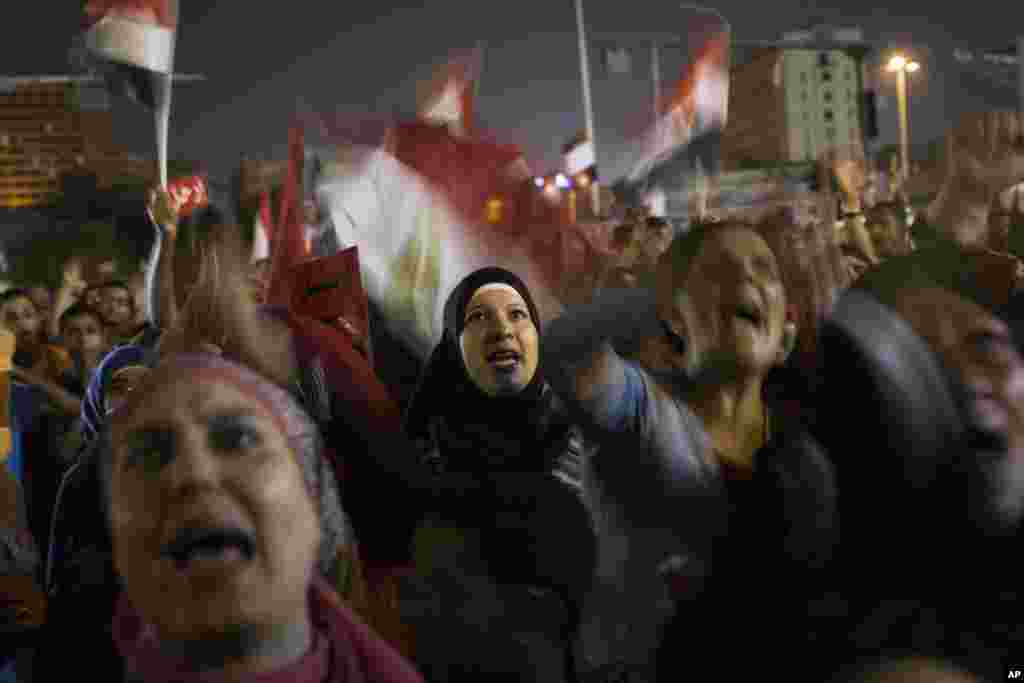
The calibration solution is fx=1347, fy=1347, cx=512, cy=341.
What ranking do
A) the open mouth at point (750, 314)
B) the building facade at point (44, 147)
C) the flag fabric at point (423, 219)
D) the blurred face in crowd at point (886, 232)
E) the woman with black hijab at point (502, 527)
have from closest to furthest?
the open mouth at point (750, 314) → the woman with black hijab at point (502, 527) → the flag fabric at point (423, 219) → the blurred face in crowd at point (886, 232) → the building facade at point (44, 147)

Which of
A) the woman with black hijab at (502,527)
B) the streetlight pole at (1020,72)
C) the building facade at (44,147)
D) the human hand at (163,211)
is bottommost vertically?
the woman with black hijab at (502,527)

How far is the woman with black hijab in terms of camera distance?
9.71 ft

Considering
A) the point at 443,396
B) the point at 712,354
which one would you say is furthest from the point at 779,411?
the point at 443,396

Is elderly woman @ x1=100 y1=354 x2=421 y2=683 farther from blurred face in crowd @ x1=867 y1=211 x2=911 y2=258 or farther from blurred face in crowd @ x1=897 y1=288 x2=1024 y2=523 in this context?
blurred face in crowd @ x1=867 y1=211 x2=911 y2=258

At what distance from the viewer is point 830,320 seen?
245cm

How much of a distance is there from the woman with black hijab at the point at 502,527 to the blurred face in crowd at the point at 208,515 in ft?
3.01

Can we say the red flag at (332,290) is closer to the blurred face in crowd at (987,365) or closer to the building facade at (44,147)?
the blurred face in crowd at (987,365)

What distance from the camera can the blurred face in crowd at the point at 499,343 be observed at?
324cm

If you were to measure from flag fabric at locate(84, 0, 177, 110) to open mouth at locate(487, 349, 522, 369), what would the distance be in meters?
2.56

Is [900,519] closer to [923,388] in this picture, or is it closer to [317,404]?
[923,388]

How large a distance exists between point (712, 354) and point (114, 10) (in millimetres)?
3462

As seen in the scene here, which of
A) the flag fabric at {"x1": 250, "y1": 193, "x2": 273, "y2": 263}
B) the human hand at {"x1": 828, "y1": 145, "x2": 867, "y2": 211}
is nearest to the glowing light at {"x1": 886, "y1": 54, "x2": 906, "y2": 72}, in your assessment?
the flag fabric at {"x1": 250, "y1": 193, "x2": 273, "y2": 263}

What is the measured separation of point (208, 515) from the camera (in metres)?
1.91

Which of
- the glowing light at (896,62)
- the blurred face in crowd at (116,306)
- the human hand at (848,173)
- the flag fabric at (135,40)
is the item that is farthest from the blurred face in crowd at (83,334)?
the glowing light at (896,62)
